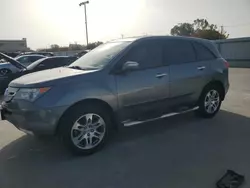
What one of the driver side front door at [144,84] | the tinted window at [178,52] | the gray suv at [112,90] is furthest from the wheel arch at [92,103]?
the tinted window at [178,52]

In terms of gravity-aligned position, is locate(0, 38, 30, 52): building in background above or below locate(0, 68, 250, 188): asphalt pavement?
above

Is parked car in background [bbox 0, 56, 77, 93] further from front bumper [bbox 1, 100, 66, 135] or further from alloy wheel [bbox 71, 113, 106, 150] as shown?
alloy wheel [bbox 71, 113, 106, 150]

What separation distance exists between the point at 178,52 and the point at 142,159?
→ 2414mm

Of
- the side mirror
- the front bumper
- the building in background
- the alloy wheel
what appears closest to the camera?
the front bumper

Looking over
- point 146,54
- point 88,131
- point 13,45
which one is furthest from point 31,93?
point 13,45

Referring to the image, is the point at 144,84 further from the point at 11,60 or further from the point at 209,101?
the point at 11,60

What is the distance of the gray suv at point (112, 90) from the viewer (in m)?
4.13

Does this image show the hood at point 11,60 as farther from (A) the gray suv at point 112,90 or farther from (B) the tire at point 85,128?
(B) the tire at point 85,128

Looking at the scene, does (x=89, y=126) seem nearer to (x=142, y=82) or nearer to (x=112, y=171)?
(x=112, y=171)

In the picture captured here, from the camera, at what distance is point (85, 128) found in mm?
4371

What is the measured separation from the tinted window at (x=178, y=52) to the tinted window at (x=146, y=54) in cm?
19

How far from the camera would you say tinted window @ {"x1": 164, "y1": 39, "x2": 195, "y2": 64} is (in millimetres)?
5452

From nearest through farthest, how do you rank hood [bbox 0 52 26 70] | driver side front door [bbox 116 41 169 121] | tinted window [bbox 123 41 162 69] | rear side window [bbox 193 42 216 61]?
→ driver side front door [bbox 116 41 169 121], tinted window [bbox 123 41 162 69], rear side window [bbox 193 42 216 61], hood [bbox 0 52 26 70]

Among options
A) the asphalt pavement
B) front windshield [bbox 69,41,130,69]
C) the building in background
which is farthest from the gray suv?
the building in background
